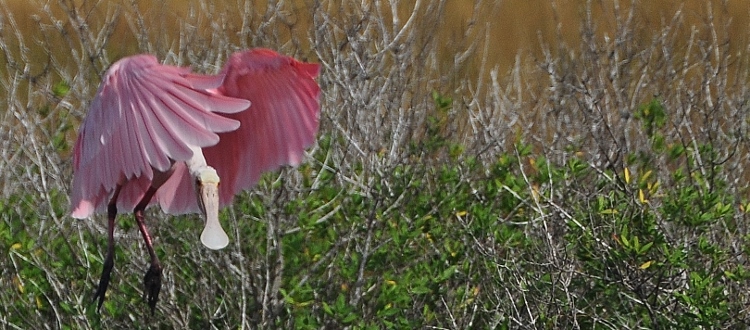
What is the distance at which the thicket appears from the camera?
4484 mm

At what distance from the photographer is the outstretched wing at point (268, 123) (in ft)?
14.6

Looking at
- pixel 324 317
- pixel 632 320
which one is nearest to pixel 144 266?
pixel 324 317

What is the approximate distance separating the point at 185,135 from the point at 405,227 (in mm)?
1131

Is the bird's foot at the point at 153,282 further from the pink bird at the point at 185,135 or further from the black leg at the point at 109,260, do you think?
the black leg at the point at 109,260

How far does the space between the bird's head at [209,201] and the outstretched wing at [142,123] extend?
0.11 meters

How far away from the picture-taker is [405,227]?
4789mm

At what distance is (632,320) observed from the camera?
15.2 feet

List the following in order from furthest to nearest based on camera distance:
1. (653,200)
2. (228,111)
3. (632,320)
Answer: (653,200), (632,320), (228,111)

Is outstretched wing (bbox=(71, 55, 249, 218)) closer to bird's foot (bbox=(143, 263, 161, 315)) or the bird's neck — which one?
the bird's neck

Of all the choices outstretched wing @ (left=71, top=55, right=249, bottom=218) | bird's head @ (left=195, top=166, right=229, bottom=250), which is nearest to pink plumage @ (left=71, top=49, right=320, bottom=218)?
outstretched wing @ (left=71, top=55, right=249, bottom=218)

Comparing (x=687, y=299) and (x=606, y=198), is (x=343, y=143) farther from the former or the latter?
(x=687, y=299)

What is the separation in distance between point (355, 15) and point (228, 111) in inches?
67.4

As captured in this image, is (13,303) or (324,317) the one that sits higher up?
(13,303)

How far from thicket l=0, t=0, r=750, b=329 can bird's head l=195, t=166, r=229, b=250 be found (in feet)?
2.59
